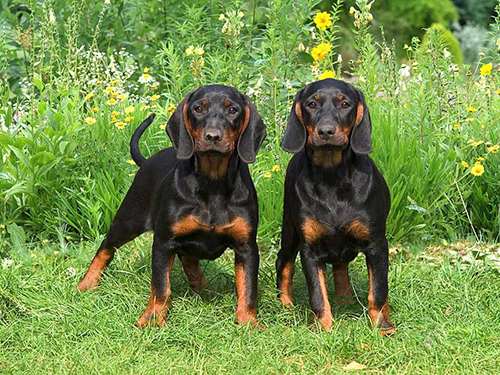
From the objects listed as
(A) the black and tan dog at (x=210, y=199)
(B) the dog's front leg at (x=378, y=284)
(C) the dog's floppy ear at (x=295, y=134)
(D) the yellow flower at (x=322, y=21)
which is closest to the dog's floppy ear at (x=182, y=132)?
(A) the black and tan dog at (x=210, y=199)

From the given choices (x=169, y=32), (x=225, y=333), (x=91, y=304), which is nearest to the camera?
(x=225, y=333)

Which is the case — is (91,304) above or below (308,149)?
below

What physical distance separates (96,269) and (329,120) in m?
2.05

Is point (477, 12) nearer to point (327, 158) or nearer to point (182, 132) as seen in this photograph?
point (327, 158)

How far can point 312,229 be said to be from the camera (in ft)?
15.4

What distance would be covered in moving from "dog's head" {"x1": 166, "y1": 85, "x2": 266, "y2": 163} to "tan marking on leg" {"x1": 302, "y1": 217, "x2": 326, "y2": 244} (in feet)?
1.55

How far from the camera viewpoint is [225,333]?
4688 millimetres

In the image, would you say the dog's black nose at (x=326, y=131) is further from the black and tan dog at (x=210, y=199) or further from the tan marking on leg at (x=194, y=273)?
the tan marking on leg at (x=194, y=273)

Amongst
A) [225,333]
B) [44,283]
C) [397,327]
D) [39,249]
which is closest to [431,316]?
[397,327]

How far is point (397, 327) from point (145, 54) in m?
4.84

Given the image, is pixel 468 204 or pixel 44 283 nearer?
pixel 44 283

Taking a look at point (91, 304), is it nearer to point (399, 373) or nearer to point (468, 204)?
point (399, 373)

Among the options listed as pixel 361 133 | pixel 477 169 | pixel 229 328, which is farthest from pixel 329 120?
pixel 477 169

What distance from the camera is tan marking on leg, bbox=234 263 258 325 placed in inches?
190
